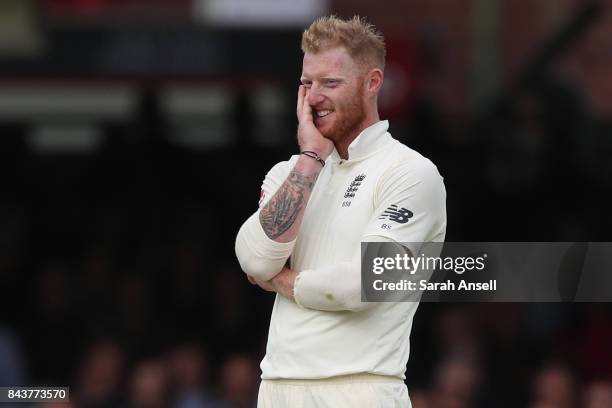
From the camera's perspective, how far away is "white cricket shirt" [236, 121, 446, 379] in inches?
195

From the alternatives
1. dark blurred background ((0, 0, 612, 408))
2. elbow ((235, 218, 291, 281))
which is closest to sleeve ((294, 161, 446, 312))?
elbow ((235, 218, 291, 281))

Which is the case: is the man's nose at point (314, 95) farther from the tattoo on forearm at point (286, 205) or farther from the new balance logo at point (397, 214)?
the new balance logo at point (397, 214)

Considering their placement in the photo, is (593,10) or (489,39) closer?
(593,10)

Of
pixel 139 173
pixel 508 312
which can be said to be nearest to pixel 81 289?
pixel 139 173

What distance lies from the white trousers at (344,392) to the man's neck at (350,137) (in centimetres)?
84

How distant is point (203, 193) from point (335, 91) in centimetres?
772

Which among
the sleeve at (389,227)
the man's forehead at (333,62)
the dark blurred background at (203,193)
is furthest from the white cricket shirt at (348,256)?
the dark blurred background at (203,193)

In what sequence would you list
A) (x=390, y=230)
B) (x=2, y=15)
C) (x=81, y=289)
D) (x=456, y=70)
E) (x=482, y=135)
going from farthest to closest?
(x=456, y=70) < (x=482, y=135) < (x=81, y=289) < (x=2, y=15) < (x=390, y=230)

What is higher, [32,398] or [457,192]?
[32,398]

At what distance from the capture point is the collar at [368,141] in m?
5.17

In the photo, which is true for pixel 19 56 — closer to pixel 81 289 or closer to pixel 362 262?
pixel 81 289

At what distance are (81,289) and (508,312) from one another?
338 cm

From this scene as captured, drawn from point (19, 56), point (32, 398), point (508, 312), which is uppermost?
point (19, 56)

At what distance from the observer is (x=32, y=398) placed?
645cm
